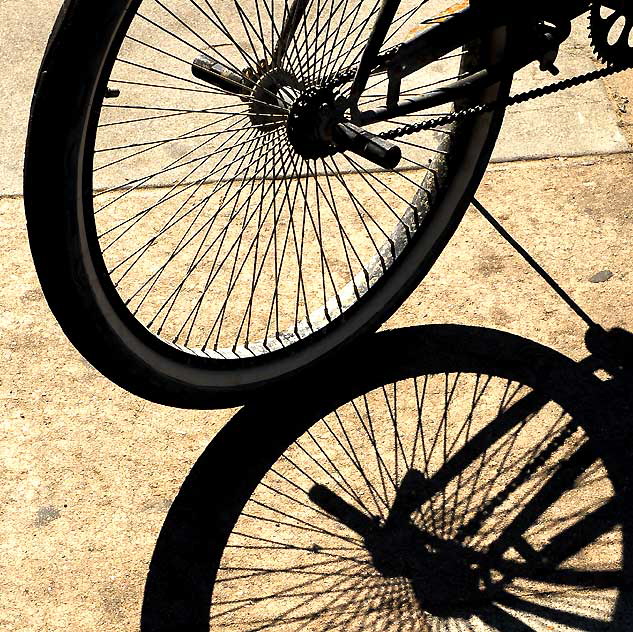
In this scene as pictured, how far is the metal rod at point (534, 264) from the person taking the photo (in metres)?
3.36

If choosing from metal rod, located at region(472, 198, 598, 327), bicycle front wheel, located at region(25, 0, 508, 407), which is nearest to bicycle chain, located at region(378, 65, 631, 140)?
bicycle front wheel, located at region(25, 0, 508, 407)

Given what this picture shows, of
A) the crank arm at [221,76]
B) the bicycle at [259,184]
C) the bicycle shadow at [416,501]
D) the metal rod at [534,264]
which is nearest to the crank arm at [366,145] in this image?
the bicycle at [259,184]

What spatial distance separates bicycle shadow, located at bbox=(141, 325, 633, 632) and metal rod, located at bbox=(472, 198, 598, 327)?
20cm

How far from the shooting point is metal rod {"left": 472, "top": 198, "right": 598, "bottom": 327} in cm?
336

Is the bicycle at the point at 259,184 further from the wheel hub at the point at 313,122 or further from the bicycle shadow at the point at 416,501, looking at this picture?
the bicycle shadow at the point at 416,501

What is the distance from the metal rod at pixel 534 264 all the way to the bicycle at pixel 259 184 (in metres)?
0.28

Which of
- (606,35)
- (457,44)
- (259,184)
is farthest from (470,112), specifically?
(259,184)

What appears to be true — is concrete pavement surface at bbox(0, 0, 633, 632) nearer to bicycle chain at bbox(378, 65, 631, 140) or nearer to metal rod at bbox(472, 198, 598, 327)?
metal rod at bbox(472, 198, 598, 327)

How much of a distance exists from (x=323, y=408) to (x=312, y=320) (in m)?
0.25

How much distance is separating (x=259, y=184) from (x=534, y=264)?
0.90 meters

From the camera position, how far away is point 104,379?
319 centimetres

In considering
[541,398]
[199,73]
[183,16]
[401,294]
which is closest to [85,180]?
[199,73]

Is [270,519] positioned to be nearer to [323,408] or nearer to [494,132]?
[323,408]

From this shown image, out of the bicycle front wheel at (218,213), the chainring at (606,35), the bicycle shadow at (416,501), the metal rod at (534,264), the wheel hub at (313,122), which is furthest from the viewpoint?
the metal rod at (534,264)
